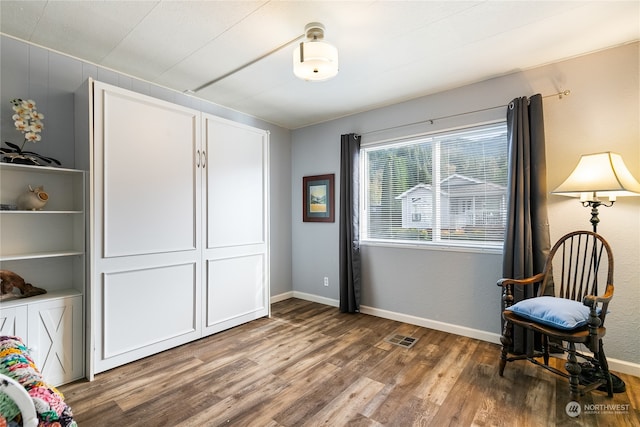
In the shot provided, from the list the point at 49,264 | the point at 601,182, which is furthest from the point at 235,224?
the point at 601,182

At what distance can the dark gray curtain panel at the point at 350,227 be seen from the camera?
11.9 ft

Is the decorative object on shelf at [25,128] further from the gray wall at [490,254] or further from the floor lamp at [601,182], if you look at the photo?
the floor lamp at [601,182]

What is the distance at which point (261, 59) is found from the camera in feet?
8.18

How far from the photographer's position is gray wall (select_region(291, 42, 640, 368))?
7.41 ft

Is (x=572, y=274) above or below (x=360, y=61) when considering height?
below

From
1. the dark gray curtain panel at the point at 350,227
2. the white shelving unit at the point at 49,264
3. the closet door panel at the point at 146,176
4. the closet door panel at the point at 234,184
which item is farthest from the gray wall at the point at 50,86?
the dark gray curtain panel at the point at 350,227

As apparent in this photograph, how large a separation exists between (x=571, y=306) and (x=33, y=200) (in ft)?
12.4

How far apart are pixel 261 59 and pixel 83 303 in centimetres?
→ 237

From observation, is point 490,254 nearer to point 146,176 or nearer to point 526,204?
point 526,204

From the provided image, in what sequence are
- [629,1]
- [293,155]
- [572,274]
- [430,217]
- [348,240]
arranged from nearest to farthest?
[629,1] < [572,274] < [430,217] < [348,240] < [293,155]

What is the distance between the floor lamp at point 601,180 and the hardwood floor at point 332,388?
50.5 inches

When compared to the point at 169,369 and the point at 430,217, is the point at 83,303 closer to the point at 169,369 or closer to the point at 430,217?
the point at 169,369

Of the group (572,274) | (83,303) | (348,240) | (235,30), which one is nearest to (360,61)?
(235,30)

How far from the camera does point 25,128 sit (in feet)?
7.00
